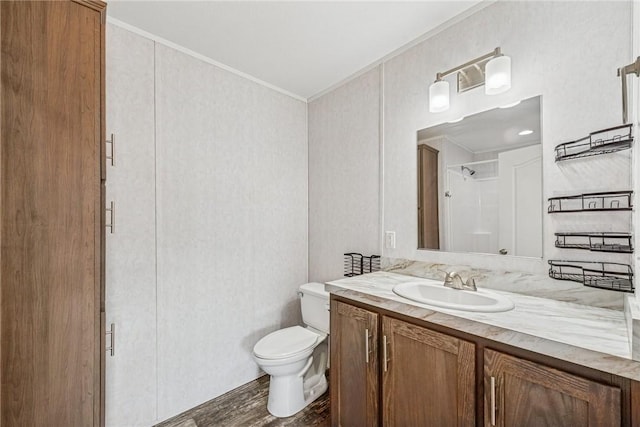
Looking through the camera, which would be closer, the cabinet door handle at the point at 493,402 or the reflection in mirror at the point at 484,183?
the cabinet door handle at the point at 493,402

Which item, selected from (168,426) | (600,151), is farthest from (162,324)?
(600,151)

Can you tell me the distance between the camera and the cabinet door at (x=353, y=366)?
1288mm

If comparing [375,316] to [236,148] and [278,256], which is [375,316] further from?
[236,148]

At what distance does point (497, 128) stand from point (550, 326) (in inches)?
38.9

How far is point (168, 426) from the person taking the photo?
1676 millimetres

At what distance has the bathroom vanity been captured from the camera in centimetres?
74

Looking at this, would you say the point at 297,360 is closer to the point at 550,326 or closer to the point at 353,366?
the point at 353,366

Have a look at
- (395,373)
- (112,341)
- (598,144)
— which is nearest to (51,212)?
(112,341)

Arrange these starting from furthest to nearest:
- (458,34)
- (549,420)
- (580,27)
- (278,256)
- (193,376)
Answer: (278,256) < (193,376) < (458,34) < (580,27) < (549,420)

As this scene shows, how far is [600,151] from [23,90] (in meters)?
2.12

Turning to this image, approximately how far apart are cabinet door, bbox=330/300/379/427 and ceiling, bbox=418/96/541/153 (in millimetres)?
1080

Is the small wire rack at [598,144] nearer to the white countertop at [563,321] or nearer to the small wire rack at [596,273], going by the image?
the small wire rack at [596,273]

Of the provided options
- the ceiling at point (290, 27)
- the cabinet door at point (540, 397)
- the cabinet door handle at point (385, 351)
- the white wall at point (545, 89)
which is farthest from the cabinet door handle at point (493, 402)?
the ceiling at point (290, 27)

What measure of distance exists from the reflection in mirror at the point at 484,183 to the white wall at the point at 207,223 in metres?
1.19
